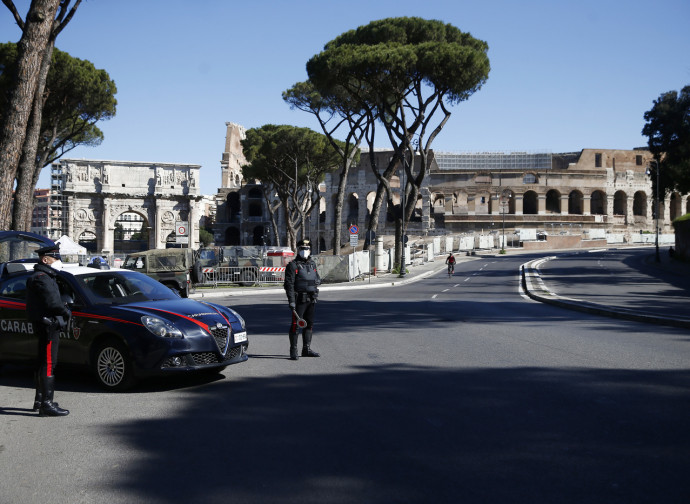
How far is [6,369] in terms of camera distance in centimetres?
851

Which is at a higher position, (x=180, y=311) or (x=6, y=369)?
(x=180, y=311)

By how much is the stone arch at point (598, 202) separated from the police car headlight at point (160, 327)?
3091 inches

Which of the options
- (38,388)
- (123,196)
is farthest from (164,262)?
(123,196)

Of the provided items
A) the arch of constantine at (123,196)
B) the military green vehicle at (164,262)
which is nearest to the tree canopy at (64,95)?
the military green vehicle at (164,262)

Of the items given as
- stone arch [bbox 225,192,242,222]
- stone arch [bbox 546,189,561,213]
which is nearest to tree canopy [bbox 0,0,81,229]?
stone arch [bbox 546,189,561,213]

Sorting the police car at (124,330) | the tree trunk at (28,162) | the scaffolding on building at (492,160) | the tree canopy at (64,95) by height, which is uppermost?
the scaffolding on building at (492,160)

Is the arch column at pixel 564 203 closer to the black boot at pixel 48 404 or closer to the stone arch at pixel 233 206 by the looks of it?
the stone arch at pixel 233 206

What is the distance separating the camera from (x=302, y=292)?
8.79m

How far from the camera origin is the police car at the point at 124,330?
22.0 feet

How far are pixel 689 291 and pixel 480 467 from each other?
2210cm

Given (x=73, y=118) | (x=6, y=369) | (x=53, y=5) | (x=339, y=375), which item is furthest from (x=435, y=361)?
(x=73, y=118)

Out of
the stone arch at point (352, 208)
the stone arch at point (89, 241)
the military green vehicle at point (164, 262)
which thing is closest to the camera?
the military green vehicle at point (164, 262)

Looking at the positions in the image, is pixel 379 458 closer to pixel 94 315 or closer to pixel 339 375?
pixel 339 375

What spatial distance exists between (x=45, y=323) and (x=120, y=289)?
6.43 feet
